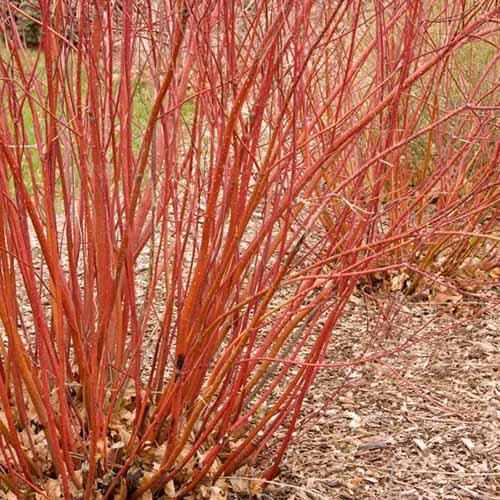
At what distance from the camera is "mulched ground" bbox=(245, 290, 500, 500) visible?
9.29 feet

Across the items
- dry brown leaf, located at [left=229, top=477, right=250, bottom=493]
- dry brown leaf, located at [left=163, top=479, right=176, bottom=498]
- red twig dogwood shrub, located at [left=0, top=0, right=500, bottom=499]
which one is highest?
red twig dogwood shrub, located at [left=0, top=0, right=500, bottom=499]

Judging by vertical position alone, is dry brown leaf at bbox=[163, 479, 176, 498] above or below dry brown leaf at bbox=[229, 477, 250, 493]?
above

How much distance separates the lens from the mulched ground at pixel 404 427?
9.29 ft

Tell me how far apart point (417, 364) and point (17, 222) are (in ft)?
6.95

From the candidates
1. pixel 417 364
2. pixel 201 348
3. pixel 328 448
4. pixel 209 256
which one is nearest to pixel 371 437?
pixel 328 448

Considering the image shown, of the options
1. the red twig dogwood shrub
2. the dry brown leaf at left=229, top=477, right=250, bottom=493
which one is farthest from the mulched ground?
the red twig dogwood shrub

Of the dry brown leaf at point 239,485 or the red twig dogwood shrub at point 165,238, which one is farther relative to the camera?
the dry brown leaf at point 239,485

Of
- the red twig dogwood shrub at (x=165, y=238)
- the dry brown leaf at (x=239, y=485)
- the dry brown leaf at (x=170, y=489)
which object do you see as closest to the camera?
the red twig dogwood shrub at (x=165, y=238)

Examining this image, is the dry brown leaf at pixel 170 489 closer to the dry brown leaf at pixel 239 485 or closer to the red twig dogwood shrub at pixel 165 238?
the red twig dogwood shrub at pixel 165 238

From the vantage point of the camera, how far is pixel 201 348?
232 cm

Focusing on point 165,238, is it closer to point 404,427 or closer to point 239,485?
point 239,485

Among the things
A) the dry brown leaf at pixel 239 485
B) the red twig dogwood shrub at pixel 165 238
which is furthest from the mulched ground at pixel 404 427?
the red twig dogwood shrub at pixel 165 238

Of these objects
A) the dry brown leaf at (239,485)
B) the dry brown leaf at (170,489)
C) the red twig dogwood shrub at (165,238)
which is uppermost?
the red twig dogwood shrub at (165,238)

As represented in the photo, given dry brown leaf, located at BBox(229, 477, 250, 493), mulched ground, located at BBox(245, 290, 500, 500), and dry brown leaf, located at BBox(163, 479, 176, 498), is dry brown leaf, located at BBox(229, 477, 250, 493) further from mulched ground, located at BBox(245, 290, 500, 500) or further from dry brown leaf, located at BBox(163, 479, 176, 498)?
dry brown leaf, located at BBox(163, 479, 176, 498)
